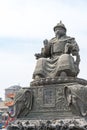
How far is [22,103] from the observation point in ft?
44.3

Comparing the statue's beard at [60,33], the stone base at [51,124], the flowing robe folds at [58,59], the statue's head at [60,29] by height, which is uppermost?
the statue's head at [60,29]

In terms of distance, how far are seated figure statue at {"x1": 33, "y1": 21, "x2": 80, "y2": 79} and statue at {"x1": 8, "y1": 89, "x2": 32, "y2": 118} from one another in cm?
72

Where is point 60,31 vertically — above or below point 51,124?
above

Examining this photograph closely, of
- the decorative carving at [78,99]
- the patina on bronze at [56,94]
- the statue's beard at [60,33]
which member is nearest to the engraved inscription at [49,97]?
the patina on bronze at [56,94]

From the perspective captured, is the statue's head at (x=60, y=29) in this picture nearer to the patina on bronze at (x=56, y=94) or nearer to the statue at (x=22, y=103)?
the patina on bronze at (x=56, y=94)

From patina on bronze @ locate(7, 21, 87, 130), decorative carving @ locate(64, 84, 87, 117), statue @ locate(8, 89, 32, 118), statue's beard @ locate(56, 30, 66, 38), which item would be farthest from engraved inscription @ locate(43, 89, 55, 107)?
statue's beard @ locate(56, 30, 66, 38)

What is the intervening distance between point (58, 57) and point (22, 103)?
2.11 m

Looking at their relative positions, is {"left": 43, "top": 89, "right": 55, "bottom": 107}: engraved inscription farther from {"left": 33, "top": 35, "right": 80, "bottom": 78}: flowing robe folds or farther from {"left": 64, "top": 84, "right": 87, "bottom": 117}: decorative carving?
{"left": 64, "top": 84, "right": 87, "bottom": 117}: decorative carving

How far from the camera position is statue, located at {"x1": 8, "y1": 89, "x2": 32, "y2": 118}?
527 inches

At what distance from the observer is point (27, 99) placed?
1340 centimetres

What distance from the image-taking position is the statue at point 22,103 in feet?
43.9

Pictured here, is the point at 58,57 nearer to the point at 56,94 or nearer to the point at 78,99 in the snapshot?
the point at 56,94

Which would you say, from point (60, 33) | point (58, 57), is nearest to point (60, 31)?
point (60, 33)

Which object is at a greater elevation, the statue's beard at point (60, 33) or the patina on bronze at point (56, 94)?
the statue's beard at point (60, 33)
